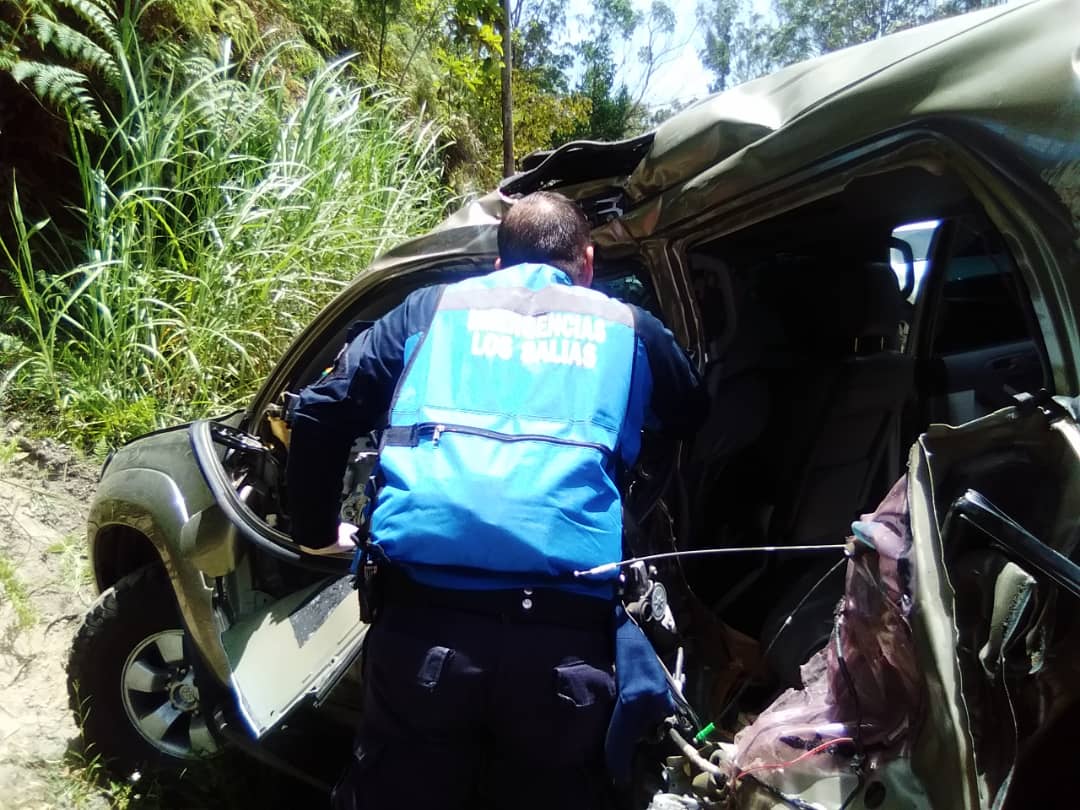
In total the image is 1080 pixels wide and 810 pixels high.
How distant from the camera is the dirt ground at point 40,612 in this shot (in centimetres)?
275

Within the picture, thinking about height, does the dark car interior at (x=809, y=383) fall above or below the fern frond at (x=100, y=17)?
below

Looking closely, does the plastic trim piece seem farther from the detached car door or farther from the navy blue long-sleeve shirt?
the detached car door

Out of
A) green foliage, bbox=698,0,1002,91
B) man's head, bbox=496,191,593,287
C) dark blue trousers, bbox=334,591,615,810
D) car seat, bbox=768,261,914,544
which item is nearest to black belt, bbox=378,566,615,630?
dark blue trousers, bbox=334,591,615,810

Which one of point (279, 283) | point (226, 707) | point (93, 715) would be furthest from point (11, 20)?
point (226, 707)

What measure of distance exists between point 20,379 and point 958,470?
4415 millimetres

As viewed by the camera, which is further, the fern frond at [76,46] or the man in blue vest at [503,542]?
the fern frond at [76,46]

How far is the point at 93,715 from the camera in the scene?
273cm

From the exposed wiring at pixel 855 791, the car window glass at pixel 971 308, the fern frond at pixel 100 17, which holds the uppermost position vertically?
the fern frond at pixel 100 17

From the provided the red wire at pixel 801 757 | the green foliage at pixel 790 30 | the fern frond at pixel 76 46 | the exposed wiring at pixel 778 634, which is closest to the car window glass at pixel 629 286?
the exposed wiring at pixel 778 634

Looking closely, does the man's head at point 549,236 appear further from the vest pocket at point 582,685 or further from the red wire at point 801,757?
the red wire at point 801,757

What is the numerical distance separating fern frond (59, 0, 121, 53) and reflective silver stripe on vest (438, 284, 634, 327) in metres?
3.77

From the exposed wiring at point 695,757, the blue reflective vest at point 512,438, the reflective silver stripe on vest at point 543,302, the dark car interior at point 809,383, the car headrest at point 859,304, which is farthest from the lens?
the car headrest at point 859,304

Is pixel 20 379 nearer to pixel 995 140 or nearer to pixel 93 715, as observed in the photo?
pixel 93 715

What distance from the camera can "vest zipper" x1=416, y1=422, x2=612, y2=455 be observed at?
1.69m
